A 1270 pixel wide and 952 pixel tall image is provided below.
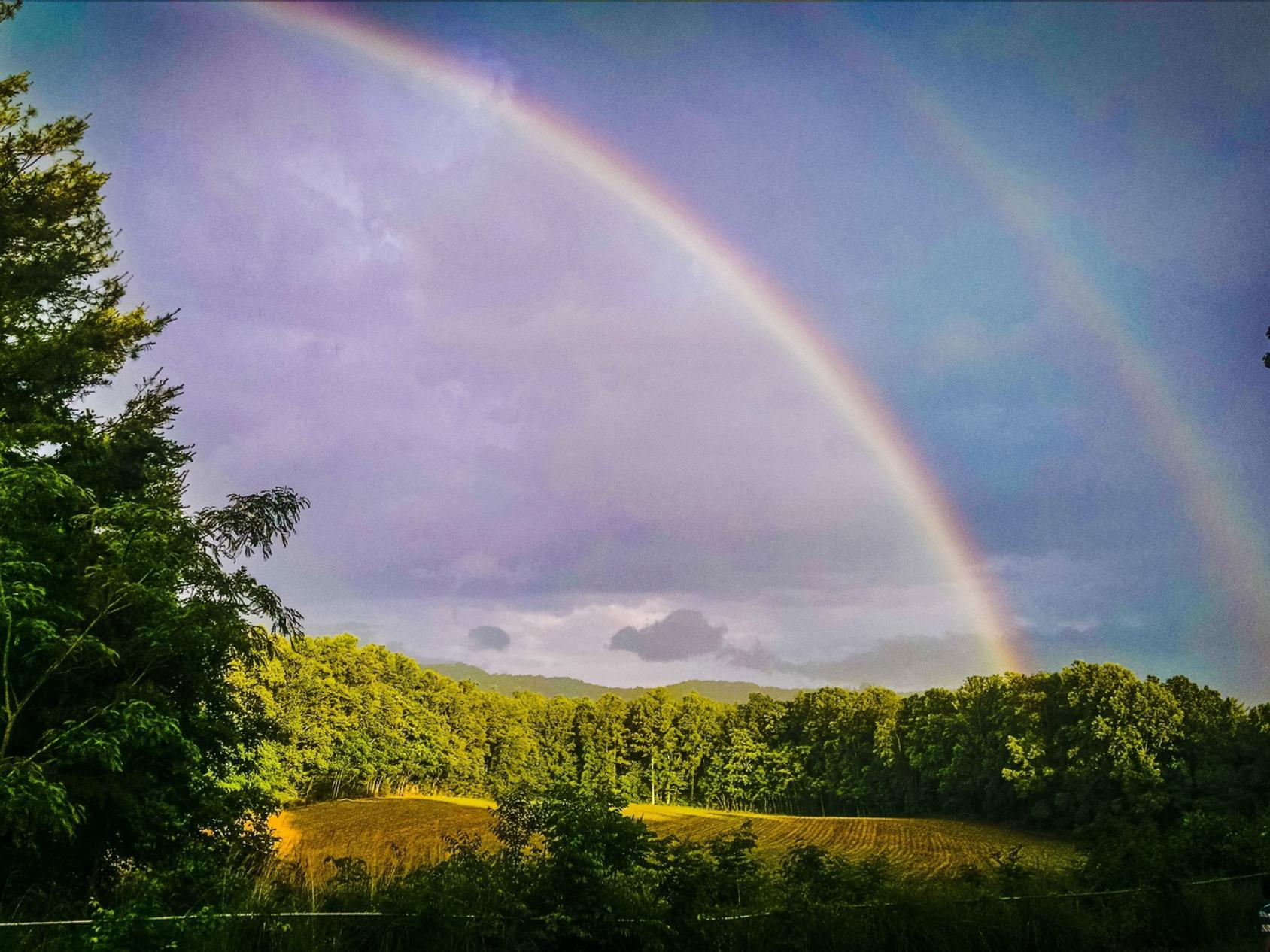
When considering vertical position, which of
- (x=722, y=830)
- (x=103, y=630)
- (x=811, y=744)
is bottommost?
(x=722, y=830)

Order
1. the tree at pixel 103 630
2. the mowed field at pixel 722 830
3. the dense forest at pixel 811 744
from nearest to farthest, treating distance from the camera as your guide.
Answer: the tree at pixel 103 630, the mowed field at pixel 722 830, the dense forest at pixel 811 744

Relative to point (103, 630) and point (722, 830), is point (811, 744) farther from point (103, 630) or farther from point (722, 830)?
point (103, 630)

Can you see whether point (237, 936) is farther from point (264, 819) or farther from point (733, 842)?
point (264, 819)

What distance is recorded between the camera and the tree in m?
9.42

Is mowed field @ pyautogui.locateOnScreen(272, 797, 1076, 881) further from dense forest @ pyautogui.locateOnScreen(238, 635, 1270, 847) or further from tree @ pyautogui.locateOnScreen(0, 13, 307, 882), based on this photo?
tree @ pyautogui.locateOnScreen(0, 13, 307, 882)

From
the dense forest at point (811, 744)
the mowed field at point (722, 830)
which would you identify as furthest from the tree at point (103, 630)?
the mowed field at point (722, 830)

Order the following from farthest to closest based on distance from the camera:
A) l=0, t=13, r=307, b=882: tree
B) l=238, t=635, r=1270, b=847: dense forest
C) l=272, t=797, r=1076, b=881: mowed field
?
l=238, t=635, r=1270, b=847: dense forest < l=272, t=797, r=1076, b=881: mowed field < l=0, t=13, r=307, b=882: tree

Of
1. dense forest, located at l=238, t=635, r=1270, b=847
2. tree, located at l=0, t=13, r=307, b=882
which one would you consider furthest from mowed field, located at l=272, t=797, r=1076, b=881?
tree, located at l=0, t=13, r=307, b=882

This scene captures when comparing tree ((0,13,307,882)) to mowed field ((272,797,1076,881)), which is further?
mowed field ((272,797,1076,881))

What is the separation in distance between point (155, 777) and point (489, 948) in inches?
276


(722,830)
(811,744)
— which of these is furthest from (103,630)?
(811,744)

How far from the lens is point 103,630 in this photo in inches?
469

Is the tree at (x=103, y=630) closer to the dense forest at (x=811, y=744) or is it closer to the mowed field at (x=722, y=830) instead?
the dense forest at (x=811, y=744)

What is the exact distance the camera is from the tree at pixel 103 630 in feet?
30.9
